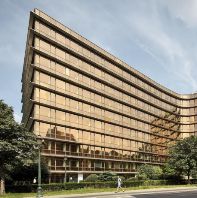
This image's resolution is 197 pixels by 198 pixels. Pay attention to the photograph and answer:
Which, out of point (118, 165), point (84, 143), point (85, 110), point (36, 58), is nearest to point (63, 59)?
point (36, 58)

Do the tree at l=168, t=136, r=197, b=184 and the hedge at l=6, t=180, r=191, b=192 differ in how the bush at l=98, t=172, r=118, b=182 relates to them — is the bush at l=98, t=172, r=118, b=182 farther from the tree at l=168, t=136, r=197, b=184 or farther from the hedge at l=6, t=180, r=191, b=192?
the tree at l=168, t=136, r=197, b=184

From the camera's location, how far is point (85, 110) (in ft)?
244

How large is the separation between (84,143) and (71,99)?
846cm

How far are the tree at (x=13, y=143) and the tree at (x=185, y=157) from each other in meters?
35.6

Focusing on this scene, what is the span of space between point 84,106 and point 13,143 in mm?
32500

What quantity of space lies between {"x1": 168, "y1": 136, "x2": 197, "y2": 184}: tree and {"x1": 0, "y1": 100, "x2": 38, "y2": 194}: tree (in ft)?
117

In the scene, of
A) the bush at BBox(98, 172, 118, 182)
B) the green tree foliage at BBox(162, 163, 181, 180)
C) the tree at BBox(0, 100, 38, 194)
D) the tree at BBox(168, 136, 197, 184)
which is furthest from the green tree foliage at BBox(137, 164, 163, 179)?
the tree at BBox(0, 100, 38, 194)

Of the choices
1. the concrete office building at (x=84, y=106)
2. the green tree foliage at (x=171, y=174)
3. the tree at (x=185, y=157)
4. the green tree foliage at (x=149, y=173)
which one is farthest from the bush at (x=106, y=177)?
the green tree foliage at (x=171, y=174)

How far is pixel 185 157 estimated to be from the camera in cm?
7181

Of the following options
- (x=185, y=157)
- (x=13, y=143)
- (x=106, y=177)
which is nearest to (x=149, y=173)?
(x=185, y=157)

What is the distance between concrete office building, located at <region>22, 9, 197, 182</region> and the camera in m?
64.1

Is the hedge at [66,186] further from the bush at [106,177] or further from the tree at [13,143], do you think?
the tree at [13,143]

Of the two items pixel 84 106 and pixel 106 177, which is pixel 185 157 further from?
pixel 84 106

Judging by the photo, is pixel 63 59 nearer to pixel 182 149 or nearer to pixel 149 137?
pixel 182 149
